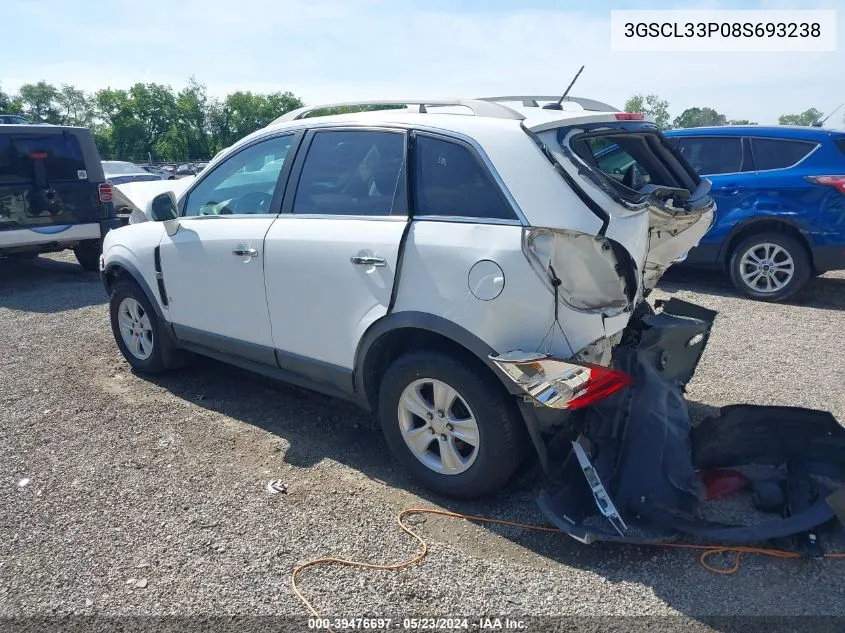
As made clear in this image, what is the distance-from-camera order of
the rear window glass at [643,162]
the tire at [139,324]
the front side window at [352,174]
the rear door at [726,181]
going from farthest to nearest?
the rear door at [726,181]
the tire at [139,324]
the rear window glass at [643,162]
the front side window at [352,174]

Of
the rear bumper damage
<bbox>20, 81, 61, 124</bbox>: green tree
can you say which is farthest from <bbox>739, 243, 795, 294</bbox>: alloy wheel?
<bbox>20, 81, 61, 124</bbox>: green tree

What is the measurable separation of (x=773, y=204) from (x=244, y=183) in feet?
18.0

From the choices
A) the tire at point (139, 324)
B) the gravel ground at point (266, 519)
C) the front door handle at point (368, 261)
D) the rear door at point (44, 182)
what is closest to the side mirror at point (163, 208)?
the tire at point (139, 324)

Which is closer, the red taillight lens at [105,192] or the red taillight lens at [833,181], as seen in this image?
the red taillight lens at [833,181]

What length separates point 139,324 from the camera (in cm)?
507

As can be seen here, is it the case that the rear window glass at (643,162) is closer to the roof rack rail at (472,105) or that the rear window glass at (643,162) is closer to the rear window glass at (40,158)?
the roof rack rail at (472,105)

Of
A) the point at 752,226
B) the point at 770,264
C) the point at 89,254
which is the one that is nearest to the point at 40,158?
the point at 89,254

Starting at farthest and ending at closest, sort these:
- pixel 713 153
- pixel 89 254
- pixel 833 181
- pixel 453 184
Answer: pixel 89 254 < pixel 713 153 < pixel 833 181 < pixel 453 184

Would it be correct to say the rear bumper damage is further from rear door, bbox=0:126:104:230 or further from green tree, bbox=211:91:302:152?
green tree, bbox=211:91:302:152

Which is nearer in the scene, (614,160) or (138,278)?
(614,160)

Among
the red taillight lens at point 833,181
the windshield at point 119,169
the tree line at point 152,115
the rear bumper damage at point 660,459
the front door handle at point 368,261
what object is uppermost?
the tree line at point 152,115

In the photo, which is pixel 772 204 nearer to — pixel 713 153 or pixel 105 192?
pixel 713 153

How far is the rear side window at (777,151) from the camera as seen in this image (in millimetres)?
6848

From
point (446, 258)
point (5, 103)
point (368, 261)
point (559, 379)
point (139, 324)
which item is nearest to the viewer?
point (559, 379)
